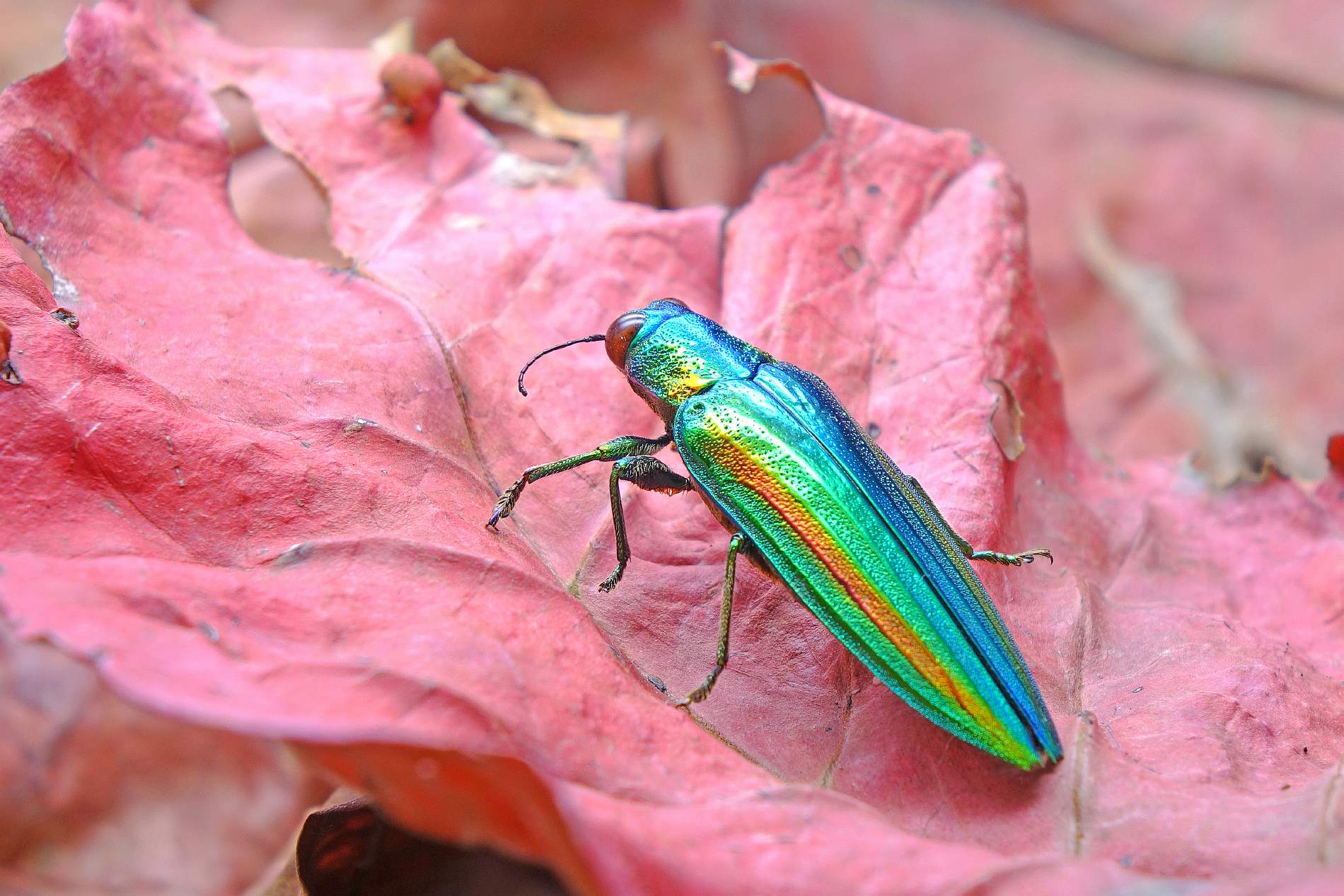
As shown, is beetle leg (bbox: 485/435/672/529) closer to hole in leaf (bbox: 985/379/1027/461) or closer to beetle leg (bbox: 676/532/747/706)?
beetle leg (bbox: 676/532/747/706)

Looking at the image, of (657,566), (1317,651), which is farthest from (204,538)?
(1317,651)

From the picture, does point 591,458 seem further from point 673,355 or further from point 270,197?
point 270,197

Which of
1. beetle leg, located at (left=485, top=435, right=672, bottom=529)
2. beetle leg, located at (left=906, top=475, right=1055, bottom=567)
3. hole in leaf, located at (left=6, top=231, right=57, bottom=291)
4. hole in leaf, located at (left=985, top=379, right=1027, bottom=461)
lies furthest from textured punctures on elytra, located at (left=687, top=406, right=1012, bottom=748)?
hole in leaf, located at (left=6, top=231, right=57, bottom=291)

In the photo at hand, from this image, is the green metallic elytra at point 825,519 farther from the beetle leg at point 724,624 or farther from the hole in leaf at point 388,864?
the hole in leaf at point 388,864

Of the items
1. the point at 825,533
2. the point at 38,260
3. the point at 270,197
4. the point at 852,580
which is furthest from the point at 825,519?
the point at 270,197

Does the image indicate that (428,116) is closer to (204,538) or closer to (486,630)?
(204,538)

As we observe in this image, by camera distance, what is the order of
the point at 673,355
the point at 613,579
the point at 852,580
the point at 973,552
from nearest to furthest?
the point at 852,580 < the point at 613,579 < the point at 973,552 < the point at 673,355
